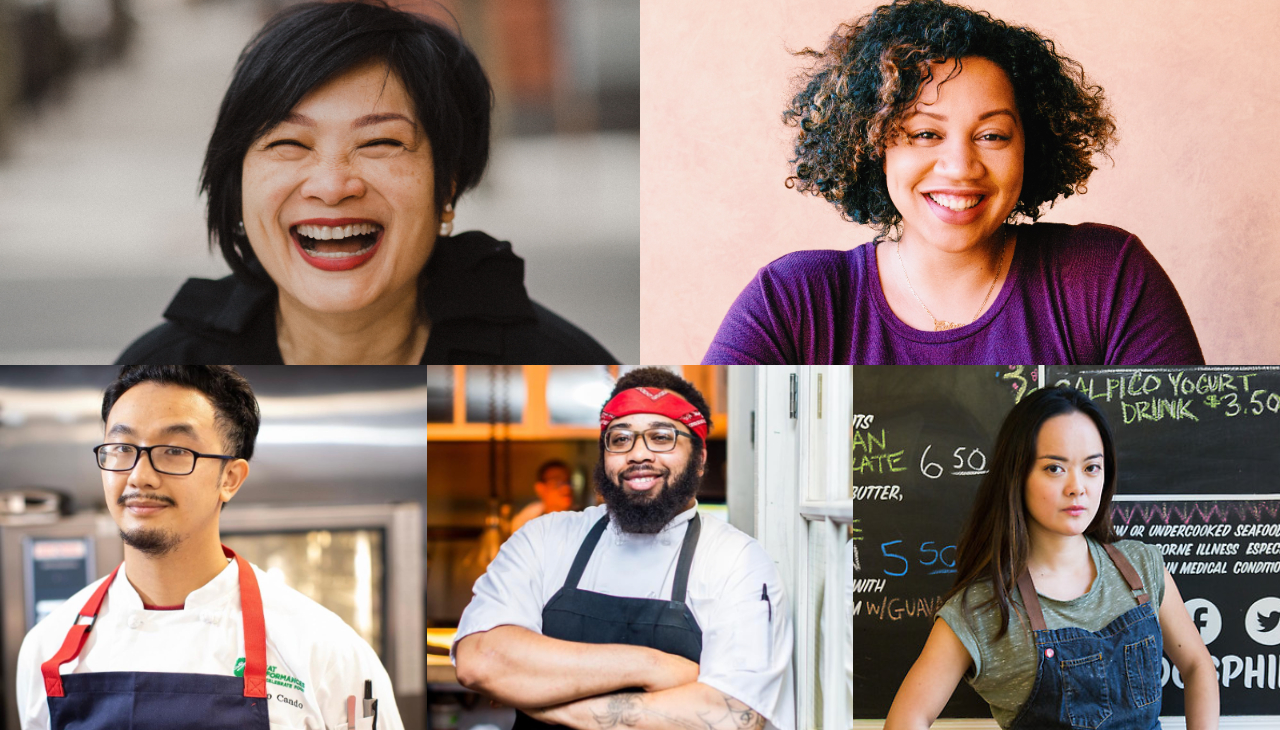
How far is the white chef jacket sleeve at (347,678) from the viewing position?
259cm

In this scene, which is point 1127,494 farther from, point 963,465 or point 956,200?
point 956,200

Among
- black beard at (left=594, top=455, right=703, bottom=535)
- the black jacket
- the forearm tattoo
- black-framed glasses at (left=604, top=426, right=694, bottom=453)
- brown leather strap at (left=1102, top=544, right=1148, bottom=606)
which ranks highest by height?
the black jacket

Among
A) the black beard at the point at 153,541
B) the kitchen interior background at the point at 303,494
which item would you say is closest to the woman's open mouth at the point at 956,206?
the kitchen interior background at the point at 303,494

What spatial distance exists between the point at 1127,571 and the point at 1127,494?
0.22 meters

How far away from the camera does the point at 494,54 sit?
103 inches

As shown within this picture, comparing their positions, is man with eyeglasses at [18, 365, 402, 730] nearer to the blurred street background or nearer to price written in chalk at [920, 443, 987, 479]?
the blurred street background

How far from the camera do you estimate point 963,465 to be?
2674mm

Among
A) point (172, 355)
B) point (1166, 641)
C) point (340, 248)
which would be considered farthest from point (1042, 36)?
point (172, 355)

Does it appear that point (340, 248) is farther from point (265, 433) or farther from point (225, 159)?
point (265, 433)

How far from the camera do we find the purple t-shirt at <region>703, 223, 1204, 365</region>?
8.70ft

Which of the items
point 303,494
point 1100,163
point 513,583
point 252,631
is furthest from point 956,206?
point 252,631

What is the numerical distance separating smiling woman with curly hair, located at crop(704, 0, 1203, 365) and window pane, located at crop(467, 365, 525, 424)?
1.80 ft

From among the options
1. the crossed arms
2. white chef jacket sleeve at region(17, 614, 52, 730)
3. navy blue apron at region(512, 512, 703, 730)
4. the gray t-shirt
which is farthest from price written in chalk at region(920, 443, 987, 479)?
white chef jacket sleeve at region(17, 614, 52, 730)

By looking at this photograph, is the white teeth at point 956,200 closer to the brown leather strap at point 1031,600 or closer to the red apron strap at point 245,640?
the brown leather strap at point 1031,600
